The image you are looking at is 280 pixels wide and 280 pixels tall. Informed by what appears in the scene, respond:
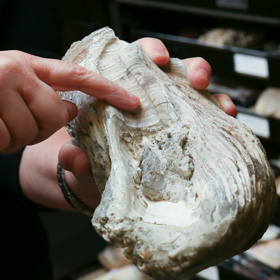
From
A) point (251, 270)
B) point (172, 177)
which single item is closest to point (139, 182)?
point (172, 177)

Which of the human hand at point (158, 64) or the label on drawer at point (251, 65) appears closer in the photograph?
the human hand at point (158, 64)

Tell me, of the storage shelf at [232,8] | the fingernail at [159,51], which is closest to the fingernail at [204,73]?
the fingernail at [159,51]

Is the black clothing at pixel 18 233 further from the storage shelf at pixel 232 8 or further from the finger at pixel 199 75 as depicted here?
the storage shelf at pixel 232 8

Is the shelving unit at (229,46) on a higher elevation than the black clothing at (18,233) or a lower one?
higher

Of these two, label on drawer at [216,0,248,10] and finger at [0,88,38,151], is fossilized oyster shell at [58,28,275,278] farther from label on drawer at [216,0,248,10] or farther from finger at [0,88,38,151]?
label on drawer at [216,0,248,10]

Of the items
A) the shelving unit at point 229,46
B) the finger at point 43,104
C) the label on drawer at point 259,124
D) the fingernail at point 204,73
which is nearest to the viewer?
the finger at point 43,104

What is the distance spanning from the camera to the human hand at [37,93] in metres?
0.74

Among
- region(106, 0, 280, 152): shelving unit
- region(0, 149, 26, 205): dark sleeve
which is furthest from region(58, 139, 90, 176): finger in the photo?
region(106, 0, 280, 152): shelving unit

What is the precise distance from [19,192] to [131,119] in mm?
661

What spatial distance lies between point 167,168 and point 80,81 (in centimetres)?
26

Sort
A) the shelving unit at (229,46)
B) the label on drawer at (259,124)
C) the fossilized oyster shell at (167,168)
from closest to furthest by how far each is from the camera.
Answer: the fossilized oyster shell at (167,168) < the shelving unit at (229,46) < the label on drawer at (259,124)

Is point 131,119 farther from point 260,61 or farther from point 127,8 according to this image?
point 127,8

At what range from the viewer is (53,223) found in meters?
2.39

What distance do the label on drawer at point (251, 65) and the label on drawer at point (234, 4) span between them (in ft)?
0.71
